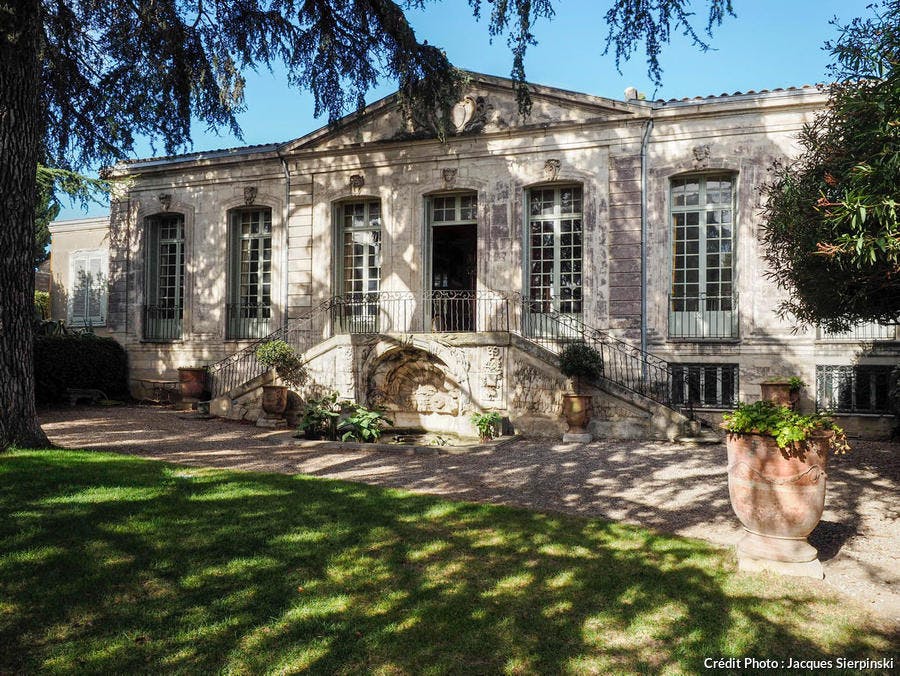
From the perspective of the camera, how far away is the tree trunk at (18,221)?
6.35 m

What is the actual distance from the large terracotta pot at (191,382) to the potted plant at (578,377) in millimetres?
7753

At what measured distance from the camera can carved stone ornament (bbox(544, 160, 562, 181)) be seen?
11.3 meters

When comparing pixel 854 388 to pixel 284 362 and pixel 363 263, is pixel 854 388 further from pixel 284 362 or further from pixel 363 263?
pixel 284 362

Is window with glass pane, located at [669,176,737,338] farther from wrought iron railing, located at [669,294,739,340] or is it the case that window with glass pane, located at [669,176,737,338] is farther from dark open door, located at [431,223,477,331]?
dark open door, located at [431,223,477,331]

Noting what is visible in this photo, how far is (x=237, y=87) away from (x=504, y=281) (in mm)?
5648

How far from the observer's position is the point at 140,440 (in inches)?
334

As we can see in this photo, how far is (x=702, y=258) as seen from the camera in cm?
1086

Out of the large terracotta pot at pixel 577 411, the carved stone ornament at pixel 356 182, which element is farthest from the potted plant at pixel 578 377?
the carved stone ornament at pixel 356 182

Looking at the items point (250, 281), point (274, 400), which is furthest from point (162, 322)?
point (274, 400)

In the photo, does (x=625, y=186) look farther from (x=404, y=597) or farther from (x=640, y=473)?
(x=404, y=597)

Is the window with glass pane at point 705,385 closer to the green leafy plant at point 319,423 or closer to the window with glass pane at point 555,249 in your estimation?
the window with glass pane at point 555,249

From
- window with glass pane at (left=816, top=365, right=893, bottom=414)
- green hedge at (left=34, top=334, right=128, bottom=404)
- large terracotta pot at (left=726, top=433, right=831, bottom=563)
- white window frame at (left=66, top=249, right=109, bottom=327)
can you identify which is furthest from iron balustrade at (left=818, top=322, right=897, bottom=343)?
white window frame at (left=66, top=249, right=109, bottom=327)

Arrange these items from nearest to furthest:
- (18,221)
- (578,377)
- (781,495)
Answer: (781,495), (18,221), (578,377)

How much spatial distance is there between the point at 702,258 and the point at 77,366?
1295cm
